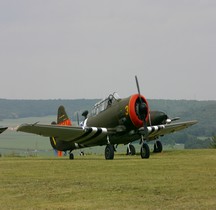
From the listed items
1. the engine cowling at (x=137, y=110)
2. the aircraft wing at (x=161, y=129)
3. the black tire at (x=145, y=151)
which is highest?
the engine cowling at (x=137, y=110)

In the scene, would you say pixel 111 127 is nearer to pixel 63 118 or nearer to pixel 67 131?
pixel 67 131

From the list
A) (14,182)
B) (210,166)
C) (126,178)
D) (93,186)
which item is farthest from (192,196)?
(210,166)

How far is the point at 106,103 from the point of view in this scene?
A: 25.2 m

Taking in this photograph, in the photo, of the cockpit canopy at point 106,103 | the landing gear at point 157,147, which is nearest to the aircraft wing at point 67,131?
the cockpit canopy at point 106,103

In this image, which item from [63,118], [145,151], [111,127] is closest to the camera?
[145,151]

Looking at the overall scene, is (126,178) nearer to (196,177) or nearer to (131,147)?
(196,177)

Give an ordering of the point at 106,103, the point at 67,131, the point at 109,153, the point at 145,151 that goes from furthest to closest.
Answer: the point at 106,103 → the point at 67,131 → the point at 109,153 → the point at 145,151

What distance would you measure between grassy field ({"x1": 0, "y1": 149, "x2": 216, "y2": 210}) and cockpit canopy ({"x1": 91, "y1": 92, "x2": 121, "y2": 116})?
8.48 meters

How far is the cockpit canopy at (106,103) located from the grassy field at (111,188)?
8483mm

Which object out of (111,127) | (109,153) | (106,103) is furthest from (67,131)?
(109,153)

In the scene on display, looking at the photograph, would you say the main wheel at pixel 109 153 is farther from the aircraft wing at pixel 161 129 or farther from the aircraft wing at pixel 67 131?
the aircraft wing at pixel 161 129

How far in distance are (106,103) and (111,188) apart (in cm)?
1358

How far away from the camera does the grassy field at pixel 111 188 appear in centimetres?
988

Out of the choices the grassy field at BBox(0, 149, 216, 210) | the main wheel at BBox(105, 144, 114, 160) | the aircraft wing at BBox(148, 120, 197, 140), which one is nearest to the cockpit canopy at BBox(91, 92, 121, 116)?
the aircraft wing at BBox(148, 120, 197, 140)
